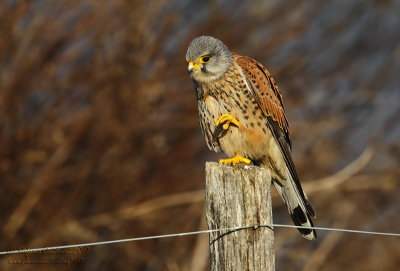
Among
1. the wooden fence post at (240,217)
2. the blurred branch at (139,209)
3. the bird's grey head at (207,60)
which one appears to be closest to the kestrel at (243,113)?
the bird's grey head at (207,60)

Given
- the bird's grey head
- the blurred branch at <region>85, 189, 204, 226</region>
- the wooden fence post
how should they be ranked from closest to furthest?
the wooden fence post → the bird's grey head → the blurred branch at <region>85, 189, 204, 226</region>

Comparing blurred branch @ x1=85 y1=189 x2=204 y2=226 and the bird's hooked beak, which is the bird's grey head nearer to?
the bird's hooked beak

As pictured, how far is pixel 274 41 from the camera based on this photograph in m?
5.96

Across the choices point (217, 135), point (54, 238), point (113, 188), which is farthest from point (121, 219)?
point (217, 135)

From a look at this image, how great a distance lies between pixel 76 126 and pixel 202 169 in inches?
55.6

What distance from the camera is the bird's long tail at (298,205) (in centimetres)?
338

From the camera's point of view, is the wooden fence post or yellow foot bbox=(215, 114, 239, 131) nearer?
the wooden fence post

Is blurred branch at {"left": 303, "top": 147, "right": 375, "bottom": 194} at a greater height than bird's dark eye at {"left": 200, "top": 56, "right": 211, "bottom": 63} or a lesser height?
greater

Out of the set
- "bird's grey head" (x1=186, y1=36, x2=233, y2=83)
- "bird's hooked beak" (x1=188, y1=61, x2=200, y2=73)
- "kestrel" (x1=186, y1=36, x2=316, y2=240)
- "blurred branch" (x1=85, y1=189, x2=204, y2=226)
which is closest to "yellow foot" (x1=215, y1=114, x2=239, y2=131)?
"kestrel" (x1=186, y1=36, x2=316, y2=240)

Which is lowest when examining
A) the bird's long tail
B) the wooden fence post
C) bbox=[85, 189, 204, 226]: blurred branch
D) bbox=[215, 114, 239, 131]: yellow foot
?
the wooden fence post

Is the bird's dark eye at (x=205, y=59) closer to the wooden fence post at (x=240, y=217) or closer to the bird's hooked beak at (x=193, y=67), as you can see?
the bird's hooked beak at (x=193, y=67)

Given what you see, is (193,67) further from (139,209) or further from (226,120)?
(139,209)

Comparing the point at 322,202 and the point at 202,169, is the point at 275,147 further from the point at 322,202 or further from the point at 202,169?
the point at 322,202

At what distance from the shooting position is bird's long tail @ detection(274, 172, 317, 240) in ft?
11.1
